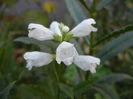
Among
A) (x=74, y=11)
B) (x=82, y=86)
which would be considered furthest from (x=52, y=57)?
(x=74, y=11)

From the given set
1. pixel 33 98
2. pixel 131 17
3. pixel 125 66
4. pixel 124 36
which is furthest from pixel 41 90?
pixel 131 17

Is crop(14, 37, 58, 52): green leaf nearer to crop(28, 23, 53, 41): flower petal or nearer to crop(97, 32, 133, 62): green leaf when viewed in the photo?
crop(28, 23, 53, 41): flower petal

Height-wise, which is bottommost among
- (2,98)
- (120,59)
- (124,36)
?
(120,59)

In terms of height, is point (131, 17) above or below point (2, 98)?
below

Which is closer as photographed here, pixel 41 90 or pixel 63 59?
pixel 63 59

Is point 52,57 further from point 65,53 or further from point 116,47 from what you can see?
point 116,47

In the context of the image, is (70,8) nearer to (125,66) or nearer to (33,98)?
(33,98)
